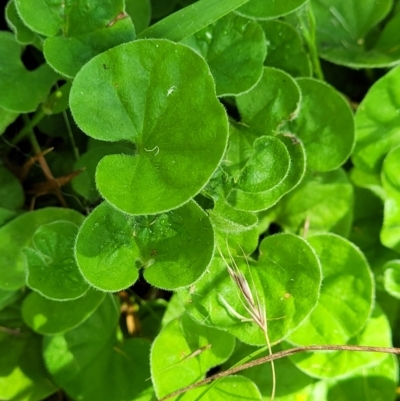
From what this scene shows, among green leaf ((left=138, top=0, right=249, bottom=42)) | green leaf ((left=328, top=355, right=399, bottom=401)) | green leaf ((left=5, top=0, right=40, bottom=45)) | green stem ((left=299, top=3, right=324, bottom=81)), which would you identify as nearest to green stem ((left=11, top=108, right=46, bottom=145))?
green leaf ((left=5, top=0, right=40, bottom=45))

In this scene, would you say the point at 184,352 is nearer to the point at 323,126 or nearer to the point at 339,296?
the point at 339,296

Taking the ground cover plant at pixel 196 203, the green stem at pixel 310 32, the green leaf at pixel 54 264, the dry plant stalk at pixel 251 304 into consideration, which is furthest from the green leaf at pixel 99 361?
the green stem at pixel 310 32

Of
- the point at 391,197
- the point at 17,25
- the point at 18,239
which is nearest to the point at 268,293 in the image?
the point at 391,197

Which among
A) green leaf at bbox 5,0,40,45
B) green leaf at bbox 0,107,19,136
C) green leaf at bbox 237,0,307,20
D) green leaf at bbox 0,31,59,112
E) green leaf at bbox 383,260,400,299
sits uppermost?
green leaf at bbox 5,0,40,45

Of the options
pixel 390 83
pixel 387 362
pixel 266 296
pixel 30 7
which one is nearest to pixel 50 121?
pixel 30 7

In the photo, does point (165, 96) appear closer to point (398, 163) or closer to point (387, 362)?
point (398, 163)

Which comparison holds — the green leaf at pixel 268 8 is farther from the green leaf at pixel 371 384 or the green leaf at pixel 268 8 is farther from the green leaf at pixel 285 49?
the green leaf at pixel 371 384

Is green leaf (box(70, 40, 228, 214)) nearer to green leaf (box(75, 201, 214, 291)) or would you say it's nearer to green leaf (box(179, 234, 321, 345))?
green leaf (box(75, 201, 214, 291))
